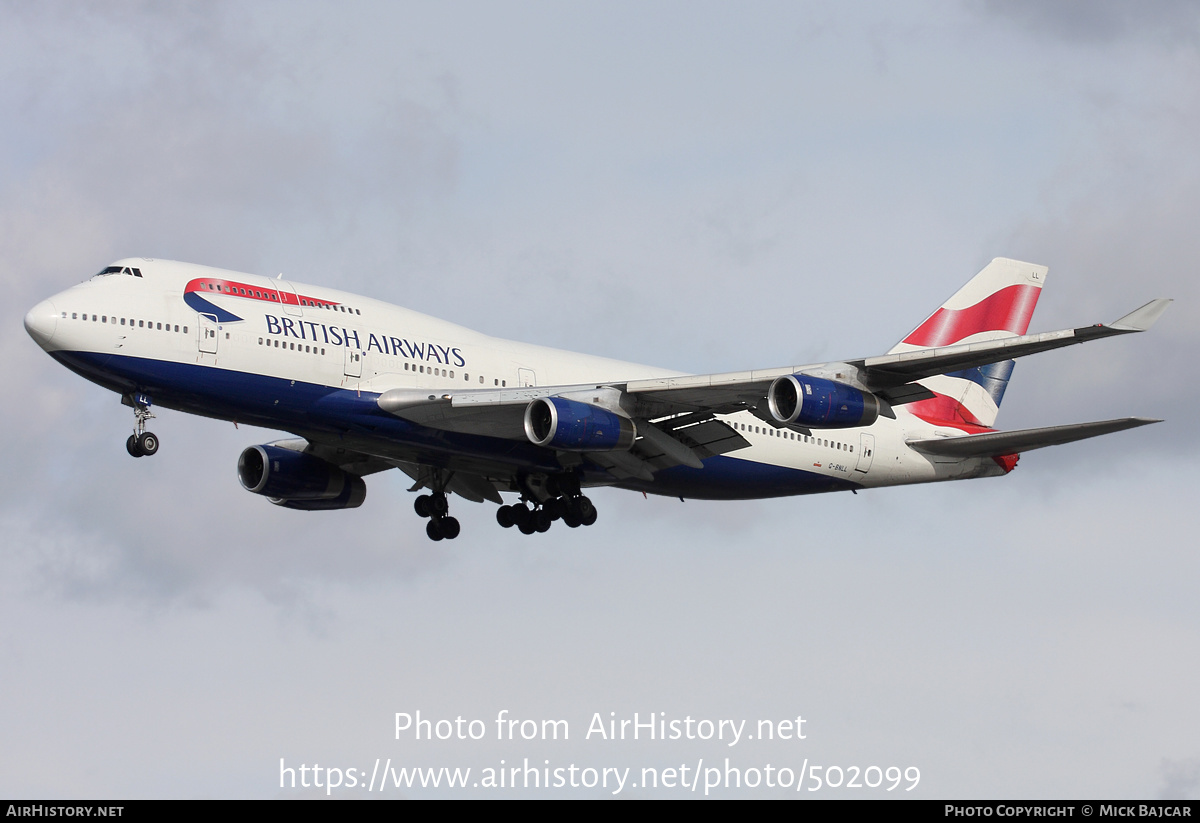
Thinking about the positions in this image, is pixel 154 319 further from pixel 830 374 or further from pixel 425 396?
pixel 830 374

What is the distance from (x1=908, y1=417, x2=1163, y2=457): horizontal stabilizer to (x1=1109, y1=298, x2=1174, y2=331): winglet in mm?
3525

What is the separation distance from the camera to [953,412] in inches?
2012

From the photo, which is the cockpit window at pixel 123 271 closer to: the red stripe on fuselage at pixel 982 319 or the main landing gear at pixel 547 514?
the main landing gear at pixel 547 514

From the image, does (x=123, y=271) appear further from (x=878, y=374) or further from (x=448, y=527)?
(x=878, y=374)

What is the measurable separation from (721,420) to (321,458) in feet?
42.3

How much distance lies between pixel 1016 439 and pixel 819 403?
367 inches

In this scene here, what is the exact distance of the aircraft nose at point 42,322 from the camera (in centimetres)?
Answer: 3700

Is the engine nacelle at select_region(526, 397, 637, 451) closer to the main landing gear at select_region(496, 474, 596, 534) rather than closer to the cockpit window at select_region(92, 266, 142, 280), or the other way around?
the main landing gear at select_region(496, 474, 596, 534)

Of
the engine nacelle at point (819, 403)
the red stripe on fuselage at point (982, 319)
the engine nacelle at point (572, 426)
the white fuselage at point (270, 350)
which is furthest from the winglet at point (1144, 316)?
the red stripe on fuselage at point (982, 319)

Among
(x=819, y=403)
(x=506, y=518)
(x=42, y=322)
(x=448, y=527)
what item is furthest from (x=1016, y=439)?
(x=42, y=322)

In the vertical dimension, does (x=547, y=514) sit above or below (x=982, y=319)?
below

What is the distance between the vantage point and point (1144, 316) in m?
32.2

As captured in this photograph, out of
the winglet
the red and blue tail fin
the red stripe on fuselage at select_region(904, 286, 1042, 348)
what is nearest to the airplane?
the winglet

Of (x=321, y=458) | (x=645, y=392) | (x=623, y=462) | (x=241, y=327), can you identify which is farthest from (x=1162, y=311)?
(x=321, y=458)
